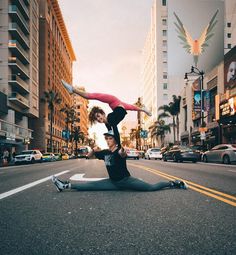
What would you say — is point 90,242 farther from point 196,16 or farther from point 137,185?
point 196,16

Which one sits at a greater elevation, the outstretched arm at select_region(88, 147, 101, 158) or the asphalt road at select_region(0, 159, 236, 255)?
the outstretched arm at select_region(88, 147, 101, 158)

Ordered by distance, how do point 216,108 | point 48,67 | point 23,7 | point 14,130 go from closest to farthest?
point 216,108, point 14,130, point 23,7, point 48,67

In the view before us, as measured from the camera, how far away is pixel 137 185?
21.7 feet

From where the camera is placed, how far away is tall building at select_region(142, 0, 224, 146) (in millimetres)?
86188

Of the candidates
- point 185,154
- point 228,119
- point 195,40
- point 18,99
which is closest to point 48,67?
point 18,99

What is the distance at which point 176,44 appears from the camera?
287 feet

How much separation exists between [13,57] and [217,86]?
101 ft

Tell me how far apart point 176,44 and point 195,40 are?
21.2ft

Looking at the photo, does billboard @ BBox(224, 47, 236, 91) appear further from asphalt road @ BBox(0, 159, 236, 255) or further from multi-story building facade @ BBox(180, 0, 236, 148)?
asphalt road @ BBox(0, 159, 236, 255)

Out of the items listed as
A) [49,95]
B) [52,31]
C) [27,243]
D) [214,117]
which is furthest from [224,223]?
[52,31]

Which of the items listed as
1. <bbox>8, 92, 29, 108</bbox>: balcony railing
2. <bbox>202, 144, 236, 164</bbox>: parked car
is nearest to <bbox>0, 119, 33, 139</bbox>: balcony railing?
<bbox>8, 92, 29, 108</bbox>: balcony railing

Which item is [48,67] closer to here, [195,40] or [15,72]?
[15,72]

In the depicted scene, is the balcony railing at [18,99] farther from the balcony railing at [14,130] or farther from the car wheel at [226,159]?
the car wheel at [226,159]

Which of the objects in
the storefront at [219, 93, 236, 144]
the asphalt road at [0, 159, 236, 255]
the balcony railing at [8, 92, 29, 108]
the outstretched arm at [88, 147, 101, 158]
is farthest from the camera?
the balcony railing at [8, 92, 29, 108]
